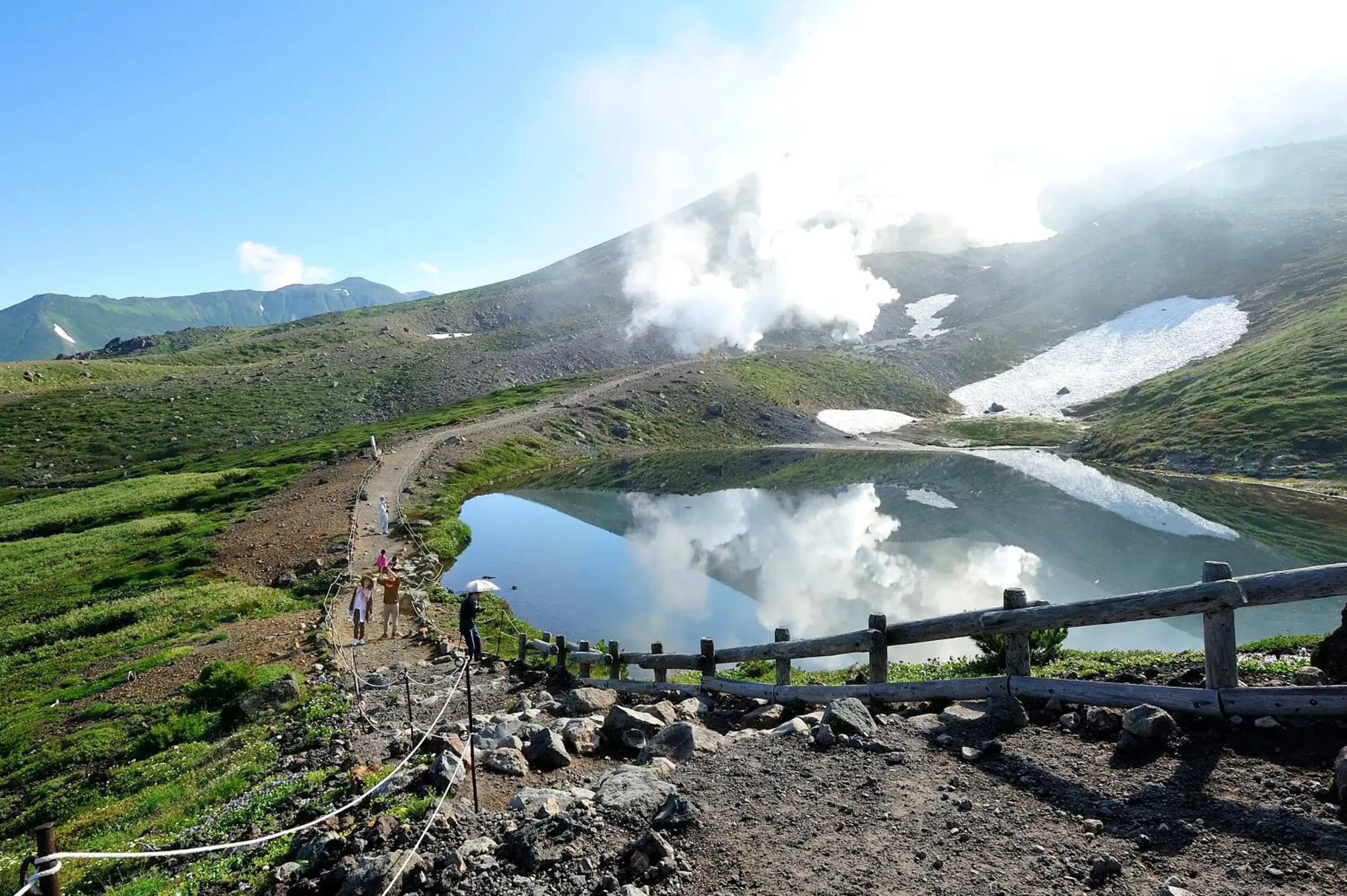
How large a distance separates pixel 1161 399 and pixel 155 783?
113 m

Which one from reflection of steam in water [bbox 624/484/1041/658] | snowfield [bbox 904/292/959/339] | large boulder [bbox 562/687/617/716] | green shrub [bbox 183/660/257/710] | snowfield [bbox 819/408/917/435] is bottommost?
reflection of steam in water [bbox 624/484/1041/658]

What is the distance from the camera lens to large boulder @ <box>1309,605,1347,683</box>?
867 cm

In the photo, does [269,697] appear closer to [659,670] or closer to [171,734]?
[171,734]

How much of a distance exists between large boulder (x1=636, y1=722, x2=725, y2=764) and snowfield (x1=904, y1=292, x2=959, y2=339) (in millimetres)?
161104

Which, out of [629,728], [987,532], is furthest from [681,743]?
[987,532]

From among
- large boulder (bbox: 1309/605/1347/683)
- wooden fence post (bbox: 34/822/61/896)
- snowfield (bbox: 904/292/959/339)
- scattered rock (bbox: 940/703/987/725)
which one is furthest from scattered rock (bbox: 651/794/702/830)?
snowfield (bbox: 904/292/959/339)

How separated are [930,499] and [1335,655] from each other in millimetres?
55087

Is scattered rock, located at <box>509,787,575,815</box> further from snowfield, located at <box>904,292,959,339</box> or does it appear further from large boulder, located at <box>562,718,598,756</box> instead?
snowfield, located at <box>904,292,959,339</box>

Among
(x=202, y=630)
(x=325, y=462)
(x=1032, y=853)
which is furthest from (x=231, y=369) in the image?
(x=1032, y=853)

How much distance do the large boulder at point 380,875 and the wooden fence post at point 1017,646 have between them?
9078 millimetres

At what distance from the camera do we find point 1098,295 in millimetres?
163000

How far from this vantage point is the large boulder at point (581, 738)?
42.0 ft

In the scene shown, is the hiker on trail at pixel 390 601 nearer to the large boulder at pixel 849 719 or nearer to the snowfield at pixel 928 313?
the large boulder at pixel 849 719

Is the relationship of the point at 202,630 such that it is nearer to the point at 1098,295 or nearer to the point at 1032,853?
the point at 1032,853
